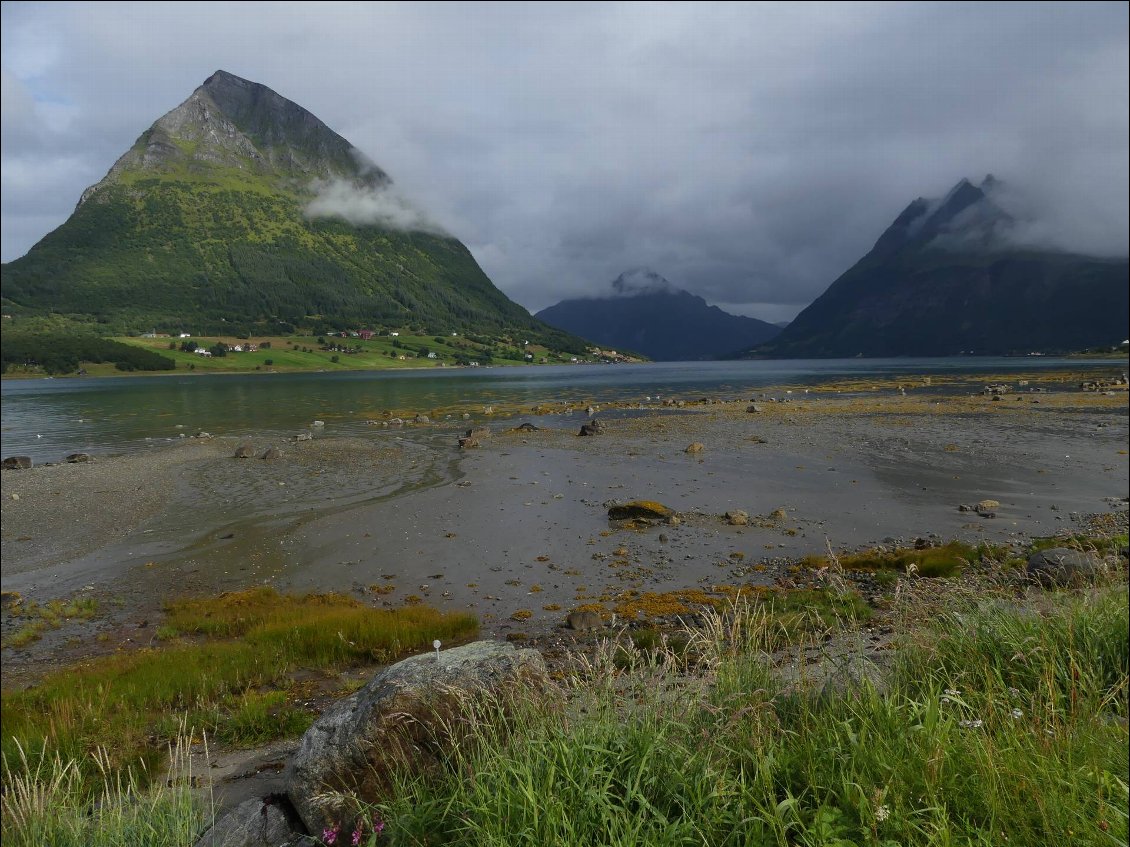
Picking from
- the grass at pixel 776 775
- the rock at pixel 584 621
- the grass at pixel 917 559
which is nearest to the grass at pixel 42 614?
the rock at pixel 584 621

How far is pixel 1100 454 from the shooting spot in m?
35.2

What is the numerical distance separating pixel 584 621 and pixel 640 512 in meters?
10.2

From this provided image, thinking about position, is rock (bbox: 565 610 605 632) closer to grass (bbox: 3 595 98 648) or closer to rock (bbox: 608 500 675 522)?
rock (bbox: 608 500 675 522)

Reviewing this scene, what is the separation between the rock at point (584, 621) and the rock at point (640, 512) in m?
9.63

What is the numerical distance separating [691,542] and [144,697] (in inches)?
626

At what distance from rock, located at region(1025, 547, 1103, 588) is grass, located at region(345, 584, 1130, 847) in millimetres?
8687

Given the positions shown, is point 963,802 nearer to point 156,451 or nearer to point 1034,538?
point 1034,538

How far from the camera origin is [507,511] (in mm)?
25469

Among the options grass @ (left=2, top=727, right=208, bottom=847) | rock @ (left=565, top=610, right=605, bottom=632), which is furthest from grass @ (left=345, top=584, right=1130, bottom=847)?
rock @ (left=565, top=610, right=605, bottom=632)

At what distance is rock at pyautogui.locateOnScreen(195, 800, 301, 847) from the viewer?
5785 millimetres

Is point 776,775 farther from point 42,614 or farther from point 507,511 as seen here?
point 507,511

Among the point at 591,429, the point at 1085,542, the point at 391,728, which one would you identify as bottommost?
the point at 1085,542

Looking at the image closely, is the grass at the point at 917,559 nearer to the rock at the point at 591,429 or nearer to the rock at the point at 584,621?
the rock at the point at 584,621

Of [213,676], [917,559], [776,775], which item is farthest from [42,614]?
[917,559]
